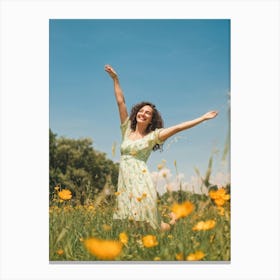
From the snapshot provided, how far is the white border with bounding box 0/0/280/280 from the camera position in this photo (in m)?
3.17

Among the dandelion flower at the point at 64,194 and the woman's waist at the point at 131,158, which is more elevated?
the woman's waist at the point at 131,158

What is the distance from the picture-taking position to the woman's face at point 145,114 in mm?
3506

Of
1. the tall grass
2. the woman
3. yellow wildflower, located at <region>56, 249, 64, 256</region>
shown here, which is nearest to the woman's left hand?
the woman

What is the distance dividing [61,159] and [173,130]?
1.20 m

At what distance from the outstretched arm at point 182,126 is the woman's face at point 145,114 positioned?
0.62ft

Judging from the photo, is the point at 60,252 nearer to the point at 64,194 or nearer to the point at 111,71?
the point at 64,194

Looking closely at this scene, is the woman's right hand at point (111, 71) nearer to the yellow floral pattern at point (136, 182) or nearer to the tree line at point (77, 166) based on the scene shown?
the yellow floral pattern at point (136, 182)

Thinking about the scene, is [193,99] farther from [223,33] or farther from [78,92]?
[78,92]

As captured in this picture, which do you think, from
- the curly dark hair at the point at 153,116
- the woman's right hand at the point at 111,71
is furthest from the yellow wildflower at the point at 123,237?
the woman's right hand at the point at 111,71
